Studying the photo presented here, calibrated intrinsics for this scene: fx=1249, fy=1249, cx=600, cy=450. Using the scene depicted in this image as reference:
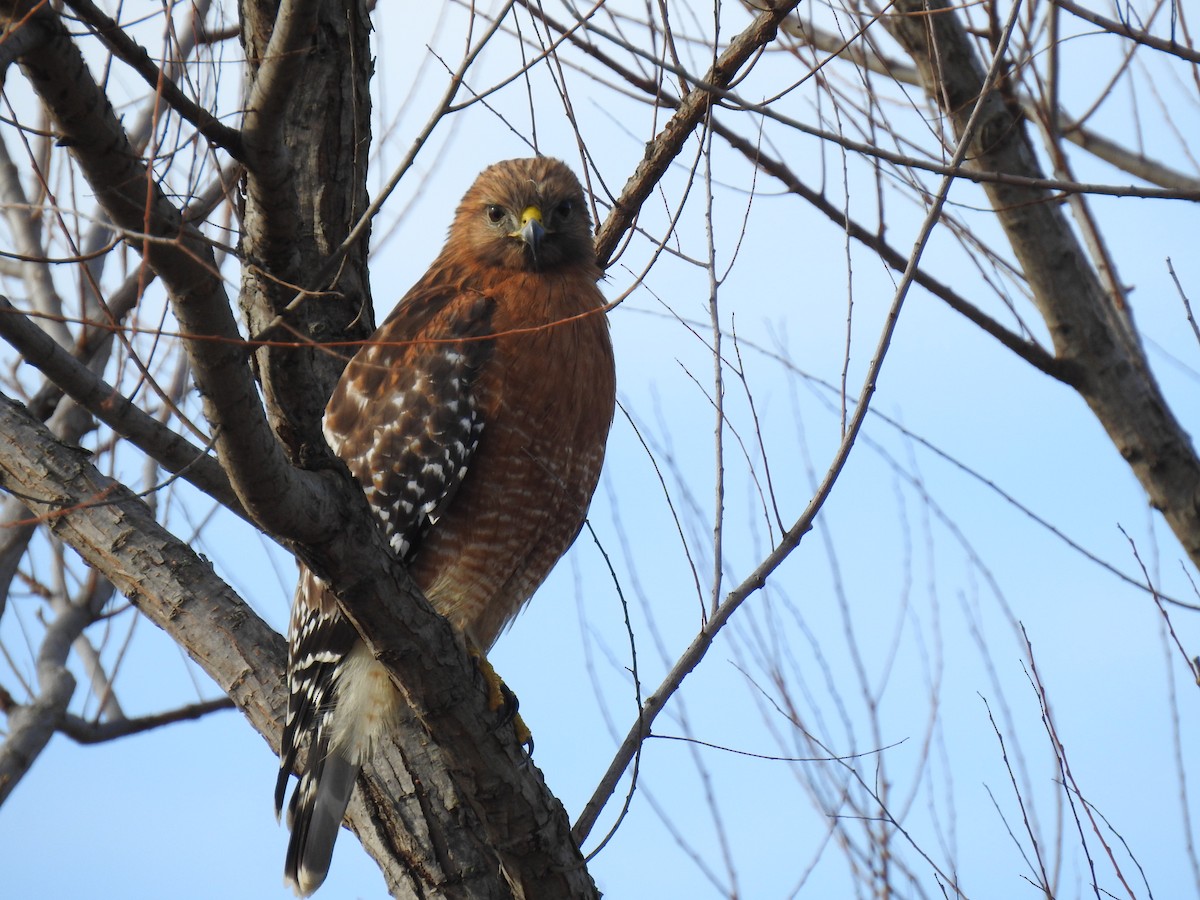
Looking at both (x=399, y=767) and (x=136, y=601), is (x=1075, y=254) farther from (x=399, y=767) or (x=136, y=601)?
(x=136, y=601)

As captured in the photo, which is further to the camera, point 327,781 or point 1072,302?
point 1072,302

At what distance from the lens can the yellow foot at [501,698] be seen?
3936 mm

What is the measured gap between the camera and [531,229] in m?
4.82

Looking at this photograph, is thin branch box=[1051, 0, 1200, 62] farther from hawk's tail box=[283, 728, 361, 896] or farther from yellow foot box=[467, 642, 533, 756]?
hawk's tail box=[283, 728, 361, 896]

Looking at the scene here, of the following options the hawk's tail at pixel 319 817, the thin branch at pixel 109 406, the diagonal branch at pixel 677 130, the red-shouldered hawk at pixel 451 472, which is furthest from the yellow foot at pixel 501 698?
the diagonal branch at pixel 677 130

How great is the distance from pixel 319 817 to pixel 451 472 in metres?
1.23

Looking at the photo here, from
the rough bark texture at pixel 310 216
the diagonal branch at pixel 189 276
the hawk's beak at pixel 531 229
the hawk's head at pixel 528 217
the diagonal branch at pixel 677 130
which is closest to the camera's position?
the diagonal branch at pixel 189 276

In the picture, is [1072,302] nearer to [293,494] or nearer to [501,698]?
[501,698]

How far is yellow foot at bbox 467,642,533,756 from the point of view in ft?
12.9

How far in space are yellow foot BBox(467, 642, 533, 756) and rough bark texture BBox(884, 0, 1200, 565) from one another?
2.56 meters

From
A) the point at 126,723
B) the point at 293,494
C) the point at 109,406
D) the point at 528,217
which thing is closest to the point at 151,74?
the point at 293,494

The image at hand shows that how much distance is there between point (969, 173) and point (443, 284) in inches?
96.0

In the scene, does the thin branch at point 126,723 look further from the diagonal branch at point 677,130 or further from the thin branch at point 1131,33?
the thin branch at point 1131,33

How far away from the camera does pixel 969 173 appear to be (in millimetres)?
3008
